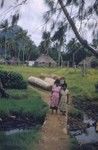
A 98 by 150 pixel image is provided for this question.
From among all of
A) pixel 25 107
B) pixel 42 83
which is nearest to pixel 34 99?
pixel 25 107

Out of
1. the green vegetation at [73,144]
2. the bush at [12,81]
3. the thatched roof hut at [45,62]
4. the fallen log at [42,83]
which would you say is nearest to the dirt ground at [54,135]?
the green vegetation at [73,144]

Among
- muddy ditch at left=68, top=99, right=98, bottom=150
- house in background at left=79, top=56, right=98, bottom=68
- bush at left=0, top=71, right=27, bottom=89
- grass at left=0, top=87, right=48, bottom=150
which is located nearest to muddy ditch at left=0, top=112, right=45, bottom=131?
grass at left=0, top=87, right=48, bottom=150

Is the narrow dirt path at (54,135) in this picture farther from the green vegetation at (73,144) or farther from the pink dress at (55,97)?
the pink dress at (55,97)

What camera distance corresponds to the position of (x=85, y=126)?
2317 cm

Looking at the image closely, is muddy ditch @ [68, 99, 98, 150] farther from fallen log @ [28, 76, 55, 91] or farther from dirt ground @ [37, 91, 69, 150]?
fallen log @ [28, 76, 55, 91]

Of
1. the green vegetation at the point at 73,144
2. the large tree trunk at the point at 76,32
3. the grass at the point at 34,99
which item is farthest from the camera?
the grass at the point at 34,99

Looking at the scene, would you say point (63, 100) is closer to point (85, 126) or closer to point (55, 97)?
point (55, 97)

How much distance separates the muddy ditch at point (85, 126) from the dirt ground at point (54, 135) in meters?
0.50

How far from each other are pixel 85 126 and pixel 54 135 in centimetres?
445

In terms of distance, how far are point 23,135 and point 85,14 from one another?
502 centimetres

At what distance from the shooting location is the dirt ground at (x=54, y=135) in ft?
56.9

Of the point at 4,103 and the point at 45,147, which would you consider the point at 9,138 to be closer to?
the point at 45,147

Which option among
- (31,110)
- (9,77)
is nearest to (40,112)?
(31,110)

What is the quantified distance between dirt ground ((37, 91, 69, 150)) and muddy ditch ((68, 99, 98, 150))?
19.6 inches
